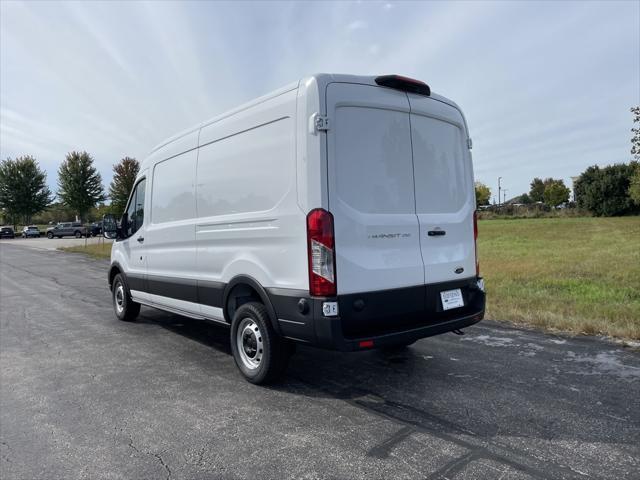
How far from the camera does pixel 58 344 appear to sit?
19.1 ft

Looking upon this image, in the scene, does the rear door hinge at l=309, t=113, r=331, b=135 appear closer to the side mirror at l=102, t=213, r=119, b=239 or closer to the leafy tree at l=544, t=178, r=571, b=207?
the side mirror at l=102, t=213, r=119, b=239

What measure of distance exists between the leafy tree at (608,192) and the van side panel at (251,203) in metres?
52.3

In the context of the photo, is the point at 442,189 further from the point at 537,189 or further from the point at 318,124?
the point at 537,189

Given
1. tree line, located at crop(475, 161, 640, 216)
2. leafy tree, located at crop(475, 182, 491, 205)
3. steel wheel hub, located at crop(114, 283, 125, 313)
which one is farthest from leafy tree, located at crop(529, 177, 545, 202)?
steel wheel hub, located at crop(114, 283, 125, 313)

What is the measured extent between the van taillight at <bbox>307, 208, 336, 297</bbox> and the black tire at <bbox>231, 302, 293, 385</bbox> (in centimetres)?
75

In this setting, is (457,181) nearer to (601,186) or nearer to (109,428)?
(109,428)

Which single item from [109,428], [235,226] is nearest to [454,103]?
[235,226]

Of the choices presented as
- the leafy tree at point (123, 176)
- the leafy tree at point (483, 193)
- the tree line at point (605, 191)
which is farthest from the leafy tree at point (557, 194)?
the leafy tree at point (123, 176)

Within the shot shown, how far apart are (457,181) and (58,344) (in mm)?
5218

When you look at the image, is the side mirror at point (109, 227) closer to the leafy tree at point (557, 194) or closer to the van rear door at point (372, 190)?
the van rear door at point (372, 190)

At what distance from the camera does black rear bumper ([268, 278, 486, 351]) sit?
3.44 metres

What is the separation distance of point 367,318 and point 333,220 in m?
0.83

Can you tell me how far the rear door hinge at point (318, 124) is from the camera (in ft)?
11.4

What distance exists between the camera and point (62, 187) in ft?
173
